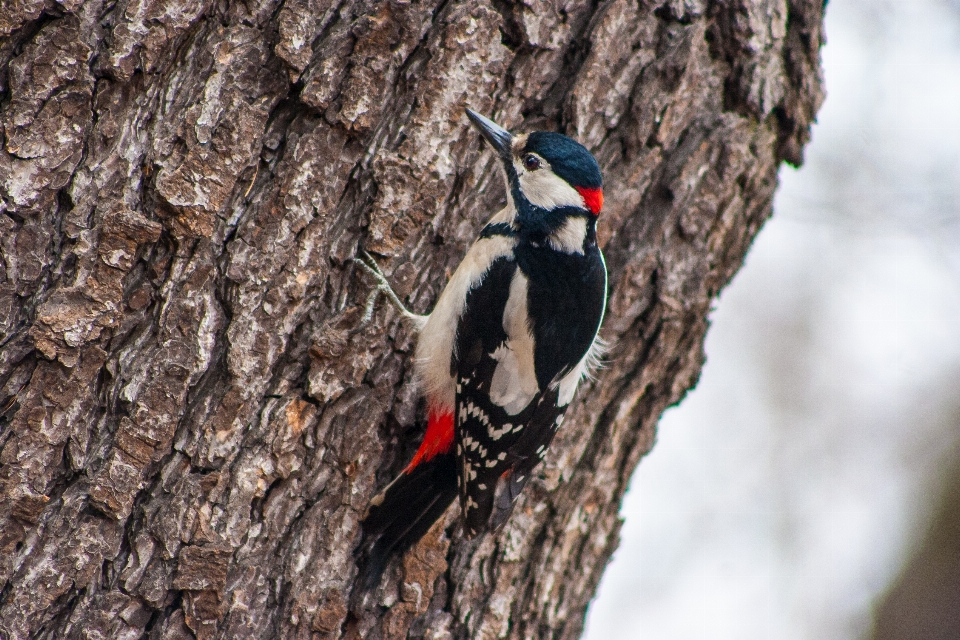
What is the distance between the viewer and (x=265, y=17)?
190 centimetres

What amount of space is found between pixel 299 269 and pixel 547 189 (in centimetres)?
95

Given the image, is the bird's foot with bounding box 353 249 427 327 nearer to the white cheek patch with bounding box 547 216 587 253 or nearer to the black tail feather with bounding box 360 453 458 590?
the black tail feather with bounding box 360 453 458 590

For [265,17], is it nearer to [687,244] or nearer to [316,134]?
[316,134]

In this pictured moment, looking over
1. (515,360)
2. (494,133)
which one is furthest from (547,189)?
(515,360)

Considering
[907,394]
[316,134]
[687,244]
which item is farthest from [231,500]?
[907,394]

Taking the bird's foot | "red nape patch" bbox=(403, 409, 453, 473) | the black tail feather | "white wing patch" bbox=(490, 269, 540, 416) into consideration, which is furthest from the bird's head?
the black tail feather

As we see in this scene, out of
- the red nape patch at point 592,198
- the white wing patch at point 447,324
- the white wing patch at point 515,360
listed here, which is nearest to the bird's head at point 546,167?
the red nape patch at point 592,198

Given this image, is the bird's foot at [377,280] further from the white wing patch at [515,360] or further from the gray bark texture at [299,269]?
the white wing patch at [515,360]

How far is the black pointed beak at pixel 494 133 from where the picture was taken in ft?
6.91

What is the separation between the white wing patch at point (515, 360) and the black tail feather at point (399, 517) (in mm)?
337

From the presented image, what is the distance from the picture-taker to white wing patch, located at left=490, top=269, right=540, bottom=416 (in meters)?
2.40

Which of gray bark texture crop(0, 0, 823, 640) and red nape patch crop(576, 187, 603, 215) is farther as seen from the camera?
red nape patch crop(576, 187, 603, 215)

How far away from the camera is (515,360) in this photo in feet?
8.07

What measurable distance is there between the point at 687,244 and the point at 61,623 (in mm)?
1932
